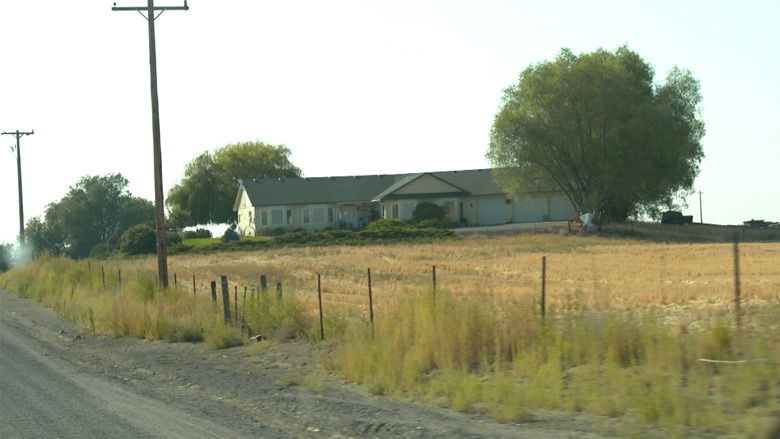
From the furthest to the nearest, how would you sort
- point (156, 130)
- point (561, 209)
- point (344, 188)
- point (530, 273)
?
point (344, 188) → point (561, 209) → point (530, 273) → point (156, 130)

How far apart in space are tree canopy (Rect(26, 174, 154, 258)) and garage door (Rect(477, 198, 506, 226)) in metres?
38.0

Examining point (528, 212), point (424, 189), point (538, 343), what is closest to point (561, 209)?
point (528, 212)

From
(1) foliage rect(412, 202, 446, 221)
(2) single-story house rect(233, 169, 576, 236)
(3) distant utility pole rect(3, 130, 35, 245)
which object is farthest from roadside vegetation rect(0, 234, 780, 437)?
(2) single-story house rect(233, 169, 576, 236)

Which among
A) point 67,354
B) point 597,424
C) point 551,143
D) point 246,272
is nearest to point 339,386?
point 597,424

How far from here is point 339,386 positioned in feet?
40.6

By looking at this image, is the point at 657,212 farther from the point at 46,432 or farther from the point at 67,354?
the point at 46,432

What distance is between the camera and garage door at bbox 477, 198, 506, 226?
79.9 meters

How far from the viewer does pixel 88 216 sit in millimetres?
90750

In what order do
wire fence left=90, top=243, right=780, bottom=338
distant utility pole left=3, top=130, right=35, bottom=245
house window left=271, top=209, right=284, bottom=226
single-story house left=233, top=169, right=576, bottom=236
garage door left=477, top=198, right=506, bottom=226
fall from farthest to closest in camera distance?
garage door left=477, top=198, right=506, bottom=226 → house window left=271, top=209, right=284, bottom=226 → single-story house left=233, top=169, right=576, bottom=236 → distant utility pole left=3, top=130, right=35, bottom=245 → wire fence left=90, top=243, right=780, bottom=338

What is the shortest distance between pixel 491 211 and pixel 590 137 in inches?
658

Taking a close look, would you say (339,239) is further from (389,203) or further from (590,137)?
(590,137)

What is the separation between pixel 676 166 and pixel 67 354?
57.1m

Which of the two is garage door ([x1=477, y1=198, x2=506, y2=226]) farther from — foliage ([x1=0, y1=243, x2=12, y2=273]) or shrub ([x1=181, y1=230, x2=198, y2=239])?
foliage ([x1=0, y1=243, x2=12, y2=273])

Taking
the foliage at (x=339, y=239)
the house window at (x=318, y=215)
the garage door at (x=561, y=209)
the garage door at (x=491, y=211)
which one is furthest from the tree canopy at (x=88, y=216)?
the garage door at (x=561, y=209)
